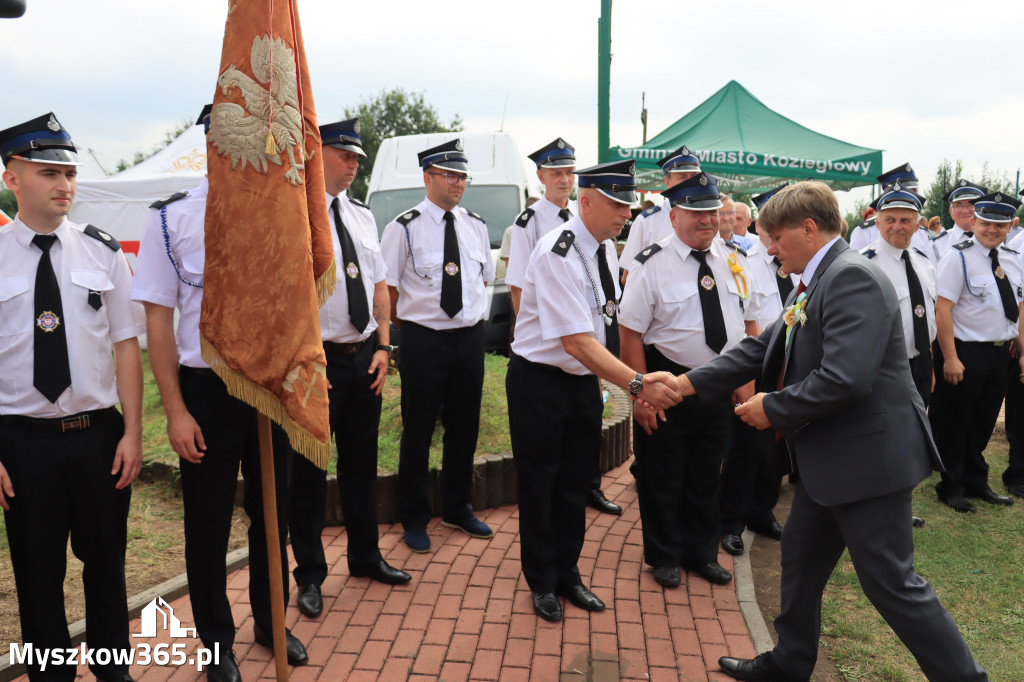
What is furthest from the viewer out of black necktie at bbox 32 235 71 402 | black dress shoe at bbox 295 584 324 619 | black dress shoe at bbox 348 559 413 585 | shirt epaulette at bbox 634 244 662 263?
shirt epaulette at bbox 634 244 662 263

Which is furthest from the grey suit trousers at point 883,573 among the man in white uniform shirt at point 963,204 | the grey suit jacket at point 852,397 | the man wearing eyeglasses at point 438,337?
the man in white uniform shirt at point 963,204

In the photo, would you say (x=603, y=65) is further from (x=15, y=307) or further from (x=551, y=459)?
(x=15, y=307)

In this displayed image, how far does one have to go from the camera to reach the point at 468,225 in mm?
5133

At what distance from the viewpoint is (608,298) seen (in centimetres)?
399

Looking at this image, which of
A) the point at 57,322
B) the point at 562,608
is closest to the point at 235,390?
the point at 57,322

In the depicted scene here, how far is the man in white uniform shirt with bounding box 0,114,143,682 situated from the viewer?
291 centimetres

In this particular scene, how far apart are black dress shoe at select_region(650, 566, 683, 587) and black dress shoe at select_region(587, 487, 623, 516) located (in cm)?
100

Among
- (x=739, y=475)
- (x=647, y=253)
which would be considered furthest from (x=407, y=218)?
(x=739, y=475)

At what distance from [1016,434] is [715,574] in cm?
370

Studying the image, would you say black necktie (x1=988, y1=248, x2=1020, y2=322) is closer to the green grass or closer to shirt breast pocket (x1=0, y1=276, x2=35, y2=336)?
the green grass

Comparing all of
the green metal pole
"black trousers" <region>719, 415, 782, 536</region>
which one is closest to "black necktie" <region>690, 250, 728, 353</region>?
"black trousers" <region>719, 415, 782, 536</region>

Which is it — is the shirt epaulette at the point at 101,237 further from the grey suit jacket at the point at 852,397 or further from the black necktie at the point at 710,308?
the black necktie at the point at 710,308

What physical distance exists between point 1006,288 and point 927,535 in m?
2.18

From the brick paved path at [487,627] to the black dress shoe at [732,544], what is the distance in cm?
15
